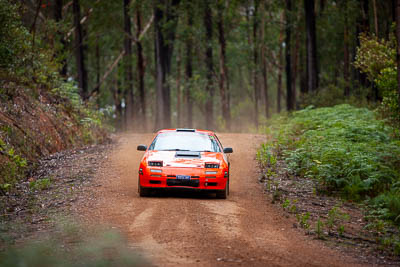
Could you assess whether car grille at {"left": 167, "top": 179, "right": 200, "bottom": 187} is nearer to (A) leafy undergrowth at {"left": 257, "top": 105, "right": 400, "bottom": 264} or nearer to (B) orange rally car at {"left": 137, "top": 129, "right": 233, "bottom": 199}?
(B) orange rally car at {"left": 137, "top": 129, "right": 233, "bottom": 199}

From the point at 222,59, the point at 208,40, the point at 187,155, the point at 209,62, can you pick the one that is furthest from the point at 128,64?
the point at 187,155

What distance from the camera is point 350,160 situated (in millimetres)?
14602

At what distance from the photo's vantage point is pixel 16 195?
40.0 ft

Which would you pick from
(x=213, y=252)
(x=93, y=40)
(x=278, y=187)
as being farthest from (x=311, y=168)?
(x=93, y=40)

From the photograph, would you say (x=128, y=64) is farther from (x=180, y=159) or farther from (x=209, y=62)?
(x=180, y=159)

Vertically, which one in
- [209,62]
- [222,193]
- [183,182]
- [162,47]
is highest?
[162,47]

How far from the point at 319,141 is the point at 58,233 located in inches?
431

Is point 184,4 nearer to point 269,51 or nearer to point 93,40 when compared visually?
point 93,40

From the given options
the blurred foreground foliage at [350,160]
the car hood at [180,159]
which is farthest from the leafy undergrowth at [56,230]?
the blurred foreground foliage at [350,160]

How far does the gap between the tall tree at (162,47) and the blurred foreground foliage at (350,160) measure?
1731 cm

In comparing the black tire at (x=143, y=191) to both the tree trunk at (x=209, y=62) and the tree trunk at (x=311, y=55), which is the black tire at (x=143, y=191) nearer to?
the tree trunk at (x=311, y=55)

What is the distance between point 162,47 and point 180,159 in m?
26.8

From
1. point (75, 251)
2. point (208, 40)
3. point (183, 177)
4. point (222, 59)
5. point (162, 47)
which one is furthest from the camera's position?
point (208, 40)

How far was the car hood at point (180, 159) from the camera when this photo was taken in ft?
38.9
